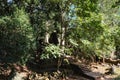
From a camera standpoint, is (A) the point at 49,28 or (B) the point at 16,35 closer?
(B) the point at 16,35

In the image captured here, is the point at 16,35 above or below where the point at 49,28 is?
below

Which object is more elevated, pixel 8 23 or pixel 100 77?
pixel 8 23

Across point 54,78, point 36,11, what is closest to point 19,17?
point 36,11

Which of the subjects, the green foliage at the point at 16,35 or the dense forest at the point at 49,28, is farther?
the dense forest at the point at 49,28

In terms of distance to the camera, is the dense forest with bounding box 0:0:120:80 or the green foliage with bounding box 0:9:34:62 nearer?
the green foliage with bounding box 0:9:34:62

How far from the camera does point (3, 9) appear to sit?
2238 cm

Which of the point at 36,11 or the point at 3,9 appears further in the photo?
the point at 36,11

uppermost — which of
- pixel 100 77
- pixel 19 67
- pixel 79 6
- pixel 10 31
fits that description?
pixel 79 6

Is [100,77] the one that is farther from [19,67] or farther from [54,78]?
[19,67]

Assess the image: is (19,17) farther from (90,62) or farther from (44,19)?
(90,62)

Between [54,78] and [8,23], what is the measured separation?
581 cm

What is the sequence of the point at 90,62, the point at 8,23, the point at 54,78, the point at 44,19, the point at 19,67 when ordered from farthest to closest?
the point at 90,62 < the point at 19,67 < the point at 44,19 < the point at 54,78 < the point at 8,23

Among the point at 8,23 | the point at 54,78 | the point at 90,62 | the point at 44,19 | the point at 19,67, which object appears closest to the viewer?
the point at 8,23

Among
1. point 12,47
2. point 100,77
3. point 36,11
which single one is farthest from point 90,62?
point 12,47
